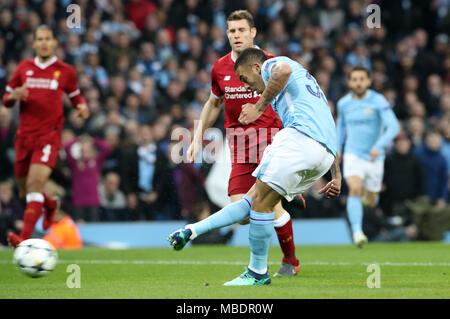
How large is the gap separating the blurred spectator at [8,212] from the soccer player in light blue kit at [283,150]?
750cm

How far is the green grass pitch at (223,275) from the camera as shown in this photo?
237 inches

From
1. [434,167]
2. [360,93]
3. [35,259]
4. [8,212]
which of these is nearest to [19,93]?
[35,259]

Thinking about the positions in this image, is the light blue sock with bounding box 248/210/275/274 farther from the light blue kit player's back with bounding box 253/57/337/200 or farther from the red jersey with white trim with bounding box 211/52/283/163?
the red jersey with white trim with bounding box 211/52/283/163

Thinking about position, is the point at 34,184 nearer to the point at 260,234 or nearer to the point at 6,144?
the point at 260,234

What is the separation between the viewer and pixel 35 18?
53.8ft

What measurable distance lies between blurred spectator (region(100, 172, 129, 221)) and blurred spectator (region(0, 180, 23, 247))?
5.25 feet

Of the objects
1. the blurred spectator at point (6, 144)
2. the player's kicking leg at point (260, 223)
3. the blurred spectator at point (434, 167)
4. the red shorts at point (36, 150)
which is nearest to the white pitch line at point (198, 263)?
the red shorts at point (36, 150)

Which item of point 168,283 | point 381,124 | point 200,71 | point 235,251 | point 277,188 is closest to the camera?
point 277,188

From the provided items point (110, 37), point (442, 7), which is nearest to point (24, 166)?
point (110, 37)

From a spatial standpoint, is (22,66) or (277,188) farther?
(22,66)

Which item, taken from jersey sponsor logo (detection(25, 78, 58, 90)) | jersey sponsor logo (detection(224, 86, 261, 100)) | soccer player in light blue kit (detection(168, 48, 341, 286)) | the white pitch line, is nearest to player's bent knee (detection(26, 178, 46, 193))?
the white pitch line

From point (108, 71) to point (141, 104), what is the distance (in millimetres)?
1270

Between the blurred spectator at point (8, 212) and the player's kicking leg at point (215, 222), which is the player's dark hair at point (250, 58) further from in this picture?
the blurred spectator at point (8, 212)
